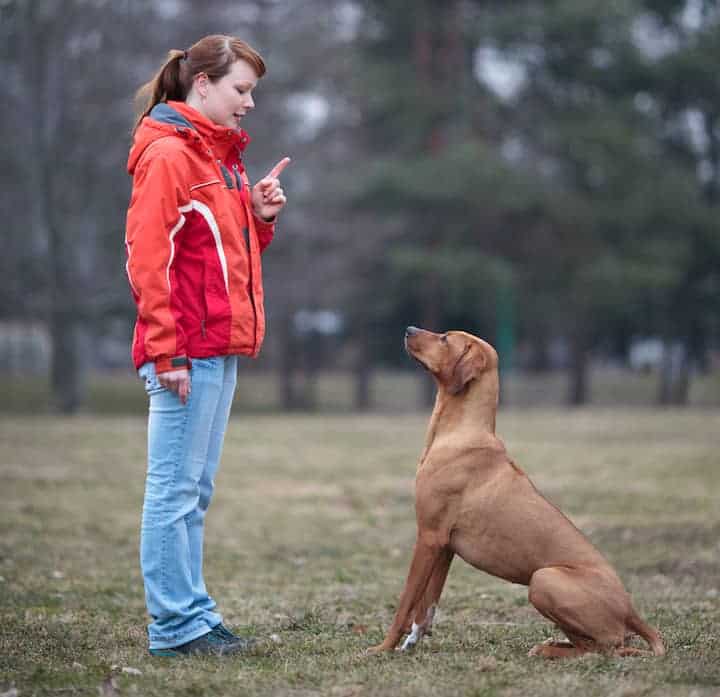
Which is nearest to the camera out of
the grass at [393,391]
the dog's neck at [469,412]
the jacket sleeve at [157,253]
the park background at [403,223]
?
the jacket sleeve at [157,253]

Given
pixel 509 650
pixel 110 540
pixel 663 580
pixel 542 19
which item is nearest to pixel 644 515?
pixel 663 580

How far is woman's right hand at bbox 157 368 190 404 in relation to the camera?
13.1ft

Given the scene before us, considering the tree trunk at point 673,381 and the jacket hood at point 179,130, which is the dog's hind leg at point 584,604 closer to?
the jacket hood at point 179,130

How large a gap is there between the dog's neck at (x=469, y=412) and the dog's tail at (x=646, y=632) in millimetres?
878

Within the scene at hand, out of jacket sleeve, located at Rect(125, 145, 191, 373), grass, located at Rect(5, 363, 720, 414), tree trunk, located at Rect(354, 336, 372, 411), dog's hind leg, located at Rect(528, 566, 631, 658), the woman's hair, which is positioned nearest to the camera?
jacket sleeve, located at Rect(125, 145, 191, 373)

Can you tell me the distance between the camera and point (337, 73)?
25203 mm

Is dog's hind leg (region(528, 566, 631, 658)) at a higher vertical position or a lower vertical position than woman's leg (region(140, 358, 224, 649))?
lower

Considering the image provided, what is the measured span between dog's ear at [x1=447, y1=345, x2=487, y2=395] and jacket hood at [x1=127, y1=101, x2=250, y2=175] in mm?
1257

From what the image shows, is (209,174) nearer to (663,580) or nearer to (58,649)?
(58,649)

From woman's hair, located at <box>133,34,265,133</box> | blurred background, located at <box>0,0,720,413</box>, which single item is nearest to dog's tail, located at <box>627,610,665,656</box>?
woman's hair, located at <box>133,34,265,133</box>

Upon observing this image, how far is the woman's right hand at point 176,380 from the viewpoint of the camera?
3.99 meters

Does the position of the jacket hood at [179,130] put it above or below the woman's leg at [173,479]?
above

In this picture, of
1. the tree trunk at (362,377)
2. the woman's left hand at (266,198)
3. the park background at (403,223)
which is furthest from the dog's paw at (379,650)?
the tree trunk at (362,377)

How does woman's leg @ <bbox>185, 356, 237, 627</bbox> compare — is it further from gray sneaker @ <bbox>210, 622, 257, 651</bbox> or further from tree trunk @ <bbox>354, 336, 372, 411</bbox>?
tree trunk @ <bbox>354, 336, 372, 411</bbox>
